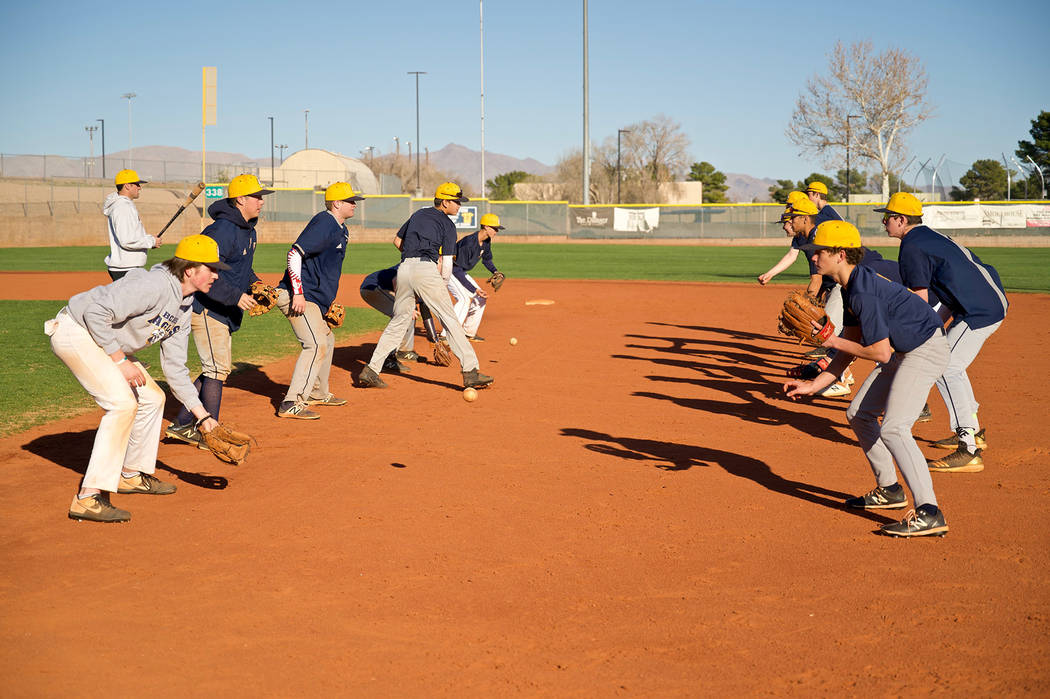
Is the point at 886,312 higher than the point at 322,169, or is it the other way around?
the point at 322,169

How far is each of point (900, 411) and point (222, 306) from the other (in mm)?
5405

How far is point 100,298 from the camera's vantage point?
539 cm

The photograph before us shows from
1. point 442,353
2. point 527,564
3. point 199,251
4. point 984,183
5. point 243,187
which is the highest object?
point 984,183

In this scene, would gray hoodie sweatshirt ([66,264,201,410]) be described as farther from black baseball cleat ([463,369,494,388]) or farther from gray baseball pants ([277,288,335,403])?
black baseball cleat ([463,369,494,388])

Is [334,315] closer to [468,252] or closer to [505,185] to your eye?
[468,252]

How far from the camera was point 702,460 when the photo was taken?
7.33 meters

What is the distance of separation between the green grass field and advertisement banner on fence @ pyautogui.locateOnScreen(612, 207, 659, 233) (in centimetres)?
417

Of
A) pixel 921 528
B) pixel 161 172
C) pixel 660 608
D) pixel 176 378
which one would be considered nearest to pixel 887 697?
pixel 660 608

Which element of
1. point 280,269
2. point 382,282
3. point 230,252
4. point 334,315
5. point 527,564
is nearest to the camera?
point 527,564

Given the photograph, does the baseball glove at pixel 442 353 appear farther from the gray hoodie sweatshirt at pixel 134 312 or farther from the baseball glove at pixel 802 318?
the baseball glove at pixel 802 318

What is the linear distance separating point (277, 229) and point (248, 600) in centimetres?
4563

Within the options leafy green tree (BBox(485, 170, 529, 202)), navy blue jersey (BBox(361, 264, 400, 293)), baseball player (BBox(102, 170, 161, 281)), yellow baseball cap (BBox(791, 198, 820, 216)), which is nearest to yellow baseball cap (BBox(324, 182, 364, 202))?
baseball player (BBox(102, 170, 161, 281))

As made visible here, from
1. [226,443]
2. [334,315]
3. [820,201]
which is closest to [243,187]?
[334,315]

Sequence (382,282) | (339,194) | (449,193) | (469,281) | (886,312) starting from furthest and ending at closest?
(469,281)
(382,282)
(449,193)
(339,194)
(886,312)
